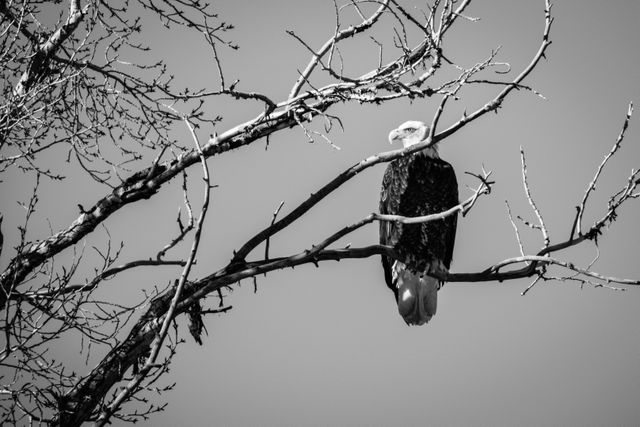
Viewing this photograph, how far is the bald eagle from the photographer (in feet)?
18.6

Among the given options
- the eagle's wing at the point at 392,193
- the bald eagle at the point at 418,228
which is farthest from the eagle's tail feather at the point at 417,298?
the eagle's wing at the point at 392,193

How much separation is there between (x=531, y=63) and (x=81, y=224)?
252 cm

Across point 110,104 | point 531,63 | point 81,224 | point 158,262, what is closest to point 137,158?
point 110,104

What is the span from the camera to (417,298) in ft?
19.9

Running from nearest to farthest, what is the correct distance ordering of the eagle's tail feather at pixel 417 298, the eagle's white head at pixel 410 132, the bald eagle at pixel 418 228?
the bald eagle at pixel 418 228
the eagle's tail feather at pixel 417 298
the eagle's white head at pixel 410 132

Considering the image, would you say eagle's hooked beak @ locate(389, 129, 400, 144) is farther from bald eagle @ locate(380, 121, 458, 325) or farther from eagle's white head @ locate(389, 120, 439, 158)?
bald eagle @ locate(380, 121, 458, 325)

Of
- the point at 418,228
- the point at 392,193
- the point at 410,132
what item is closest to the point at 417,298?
→ the point at 418,228

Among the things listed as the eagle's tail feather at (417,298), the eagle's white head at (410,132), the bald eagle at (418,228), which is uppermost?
the eagle's white head at (410,132)

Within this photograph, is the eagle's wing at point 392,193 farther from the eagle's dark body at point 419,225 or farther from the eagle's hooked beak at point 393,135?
the eagle's hooked beak at point 393,135

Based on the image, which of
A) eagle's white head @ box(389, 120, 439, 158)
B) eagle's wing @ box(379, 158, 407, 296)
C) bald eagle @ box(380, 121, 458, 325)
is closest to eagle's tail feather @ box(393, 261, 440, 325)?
bald eagle @ box(380, 121, 458, 325)

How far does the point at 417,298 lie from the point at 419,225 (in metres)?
0.69

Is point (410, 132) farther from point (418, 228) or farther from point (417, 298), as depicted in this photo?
point (417, 298)

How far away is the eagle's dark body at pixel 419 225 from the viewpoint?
5684 millimetres

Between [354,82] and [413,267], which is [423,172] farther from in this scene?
[354,82]
